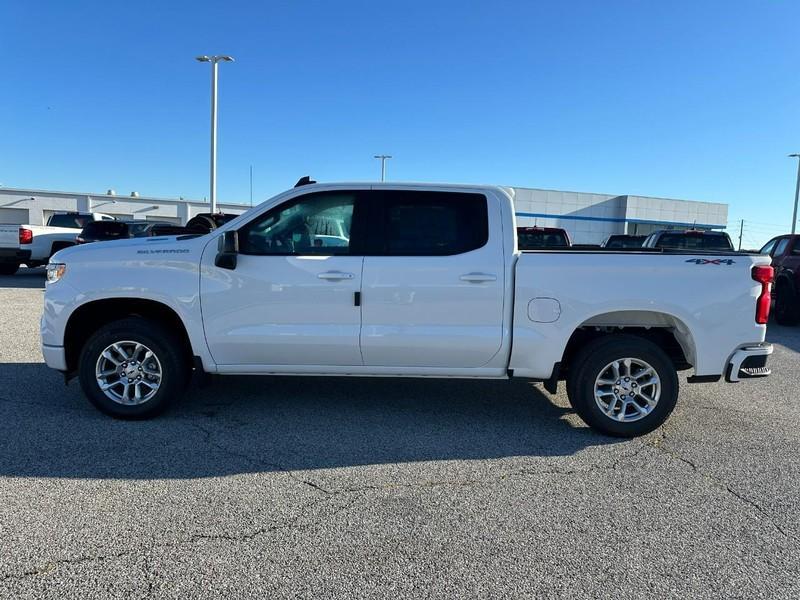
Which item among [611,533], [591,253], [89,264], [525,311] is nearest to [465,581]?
[611,533]

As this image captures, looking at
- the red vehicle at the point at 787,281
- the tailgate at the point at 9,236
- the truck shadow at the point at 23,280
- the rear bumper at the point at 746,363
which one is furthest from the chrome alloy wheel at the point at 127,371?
the tailgate at the point at 9,236

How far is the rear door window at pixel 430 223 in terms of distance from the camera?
4.70 m

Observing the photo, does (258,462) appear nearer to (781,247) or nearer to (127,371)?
(127,371)

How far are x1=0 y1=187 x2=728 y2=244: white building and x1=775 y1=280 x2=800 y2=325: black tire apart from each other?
3313 centimetres

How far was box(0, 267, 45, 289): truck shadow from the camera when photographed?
15.0 m

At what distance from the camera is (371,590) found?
2670 mm

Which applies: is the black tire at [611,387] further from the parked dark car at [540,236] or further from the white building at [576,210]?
the white building at [576,210]

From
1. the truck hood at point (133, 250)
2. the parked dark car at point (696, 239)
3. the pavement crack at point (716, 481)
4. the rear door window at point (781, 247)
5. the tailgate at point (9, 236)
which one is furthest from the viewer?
the tailgate at point (9, 236)

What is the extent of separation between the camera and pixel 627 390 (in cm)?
467

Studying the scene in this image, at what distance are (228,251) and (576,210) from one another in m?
45.1

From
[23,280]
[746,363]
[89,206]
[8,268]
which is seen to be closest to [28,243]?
[23,280]

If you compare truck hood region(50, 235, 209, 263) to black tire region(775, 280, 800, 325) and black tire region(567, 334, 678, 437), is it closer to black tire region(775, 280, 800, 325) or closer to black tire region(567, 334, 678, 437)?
black tire region(567, 334, 678, 437)

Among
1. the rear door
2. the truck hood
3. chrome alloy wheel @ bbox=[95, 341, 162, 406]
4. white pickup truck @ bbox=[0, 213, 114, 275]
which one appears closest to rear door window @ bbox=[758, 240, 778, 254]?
the rear door

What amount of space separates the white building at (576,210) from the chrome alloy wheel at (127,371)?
4149 cm
